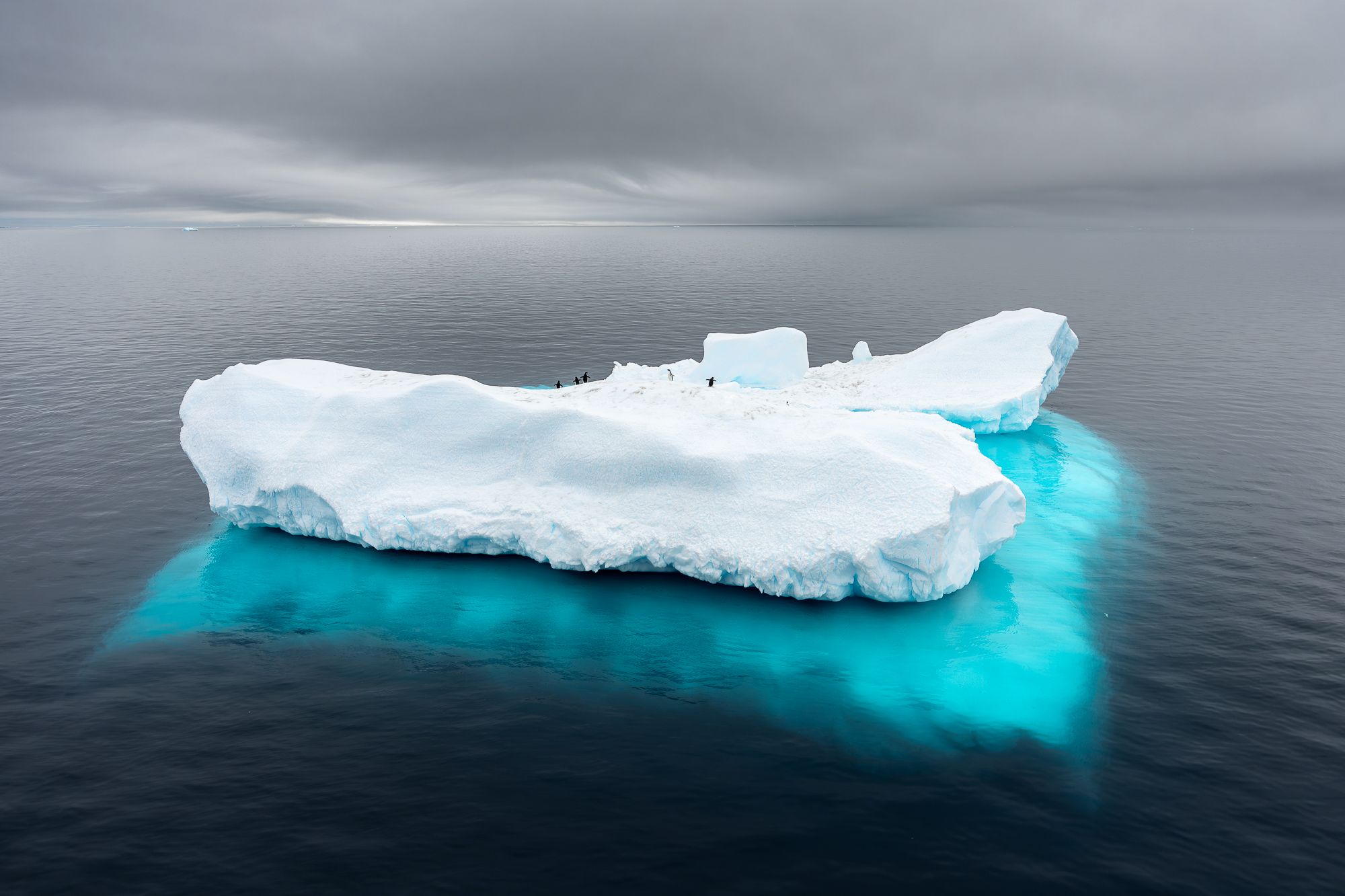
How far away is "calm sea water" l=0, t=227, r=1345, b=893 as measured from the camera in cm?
1459

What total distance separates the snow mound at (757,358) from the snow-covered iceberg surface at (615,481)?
46.2 ft

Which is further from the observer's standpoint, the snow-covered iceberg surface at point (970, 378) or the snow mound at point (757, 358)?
the snow mound at point (757, 358)

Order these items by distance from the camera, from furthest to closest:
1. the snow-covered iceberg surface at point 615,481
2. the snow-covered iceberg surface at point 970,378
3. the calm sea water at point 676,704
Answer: the snow-covered iceberg surface at point 970,378 < the snow-covered iceberg surface at point 615,481 < the calm sea water at point 676,704

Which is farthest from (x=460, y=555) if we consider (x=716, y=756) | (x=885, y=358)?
(x=885, y=358)

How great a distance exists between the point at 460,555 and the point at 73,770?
12.9m

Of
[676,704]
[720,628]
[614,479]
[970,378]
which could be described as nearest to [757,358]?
[970,378]

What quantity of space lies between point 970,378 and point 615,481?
25.9m

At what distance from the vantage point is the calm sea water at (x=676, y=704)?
1459 cm

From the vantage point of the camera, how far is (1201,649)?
21.2 metres

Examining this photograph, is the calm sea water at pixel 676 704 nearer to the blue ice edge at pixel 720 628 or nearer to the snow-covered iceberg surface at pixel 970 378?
the blue ice edge at pixel 720 628

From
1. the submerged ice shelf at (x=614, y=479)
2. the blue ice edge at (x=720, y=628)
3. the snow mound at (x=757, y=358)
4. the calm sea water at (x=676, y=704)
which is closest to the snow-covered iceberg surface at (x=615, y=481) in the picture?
the submerged ice shelf at (x=614, y=479)

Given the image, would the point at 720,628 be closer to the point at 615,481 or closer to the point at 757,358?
the point at 615,481

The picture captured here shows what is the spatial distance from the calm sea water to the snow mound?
1359cm

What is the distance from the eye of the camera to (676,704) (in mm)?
19266
